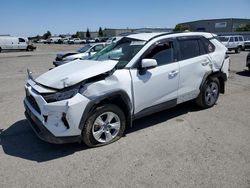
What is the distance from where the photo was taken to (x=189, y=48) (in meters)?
5.16

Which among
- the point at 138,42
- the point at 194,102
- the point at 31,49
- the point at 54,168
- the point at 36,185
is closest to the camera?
the point at 36,185

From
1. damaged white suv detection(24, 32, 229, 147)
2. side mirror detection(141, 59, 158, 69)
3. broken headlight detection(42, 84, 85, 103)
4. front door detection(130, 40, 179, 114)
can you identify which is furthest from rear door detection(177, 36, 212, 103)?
→ broken headlight detection(42, 84, 85, 103)

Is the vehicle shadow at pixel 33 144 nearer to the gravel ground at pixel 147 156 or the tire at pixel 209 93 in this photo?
the gravel ground at pixel 147 156

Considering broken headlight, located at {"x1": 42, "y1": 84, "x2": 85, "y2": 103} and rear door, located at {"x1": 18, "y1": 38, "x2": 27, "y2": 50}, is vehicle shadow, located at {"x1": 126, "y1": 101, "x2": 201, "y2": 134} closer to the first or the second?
broken headlight, located at {"x1": 42, "y1": 84, "x2": 85, "y2": 103}

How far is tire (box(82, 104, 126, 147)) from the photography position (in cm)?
378

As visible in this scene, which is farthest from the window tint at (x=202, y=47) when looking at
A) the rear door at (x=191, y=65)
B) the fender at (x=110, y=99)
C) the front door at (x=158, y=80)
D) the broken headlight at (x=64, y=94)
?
the broken headlight at (x=64, y=94)

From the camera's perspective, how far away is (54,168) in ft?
11.1

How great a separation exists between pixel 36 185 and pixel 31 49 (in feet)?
117

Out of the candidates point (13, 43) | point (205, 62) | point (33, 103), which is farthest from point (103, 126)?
point (13, 43)

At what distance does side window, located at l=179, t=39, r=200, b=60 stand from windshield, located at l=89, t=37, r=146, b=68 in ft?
3.24

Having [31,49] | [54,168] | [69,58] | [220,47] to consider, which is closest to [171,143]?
[54,168]

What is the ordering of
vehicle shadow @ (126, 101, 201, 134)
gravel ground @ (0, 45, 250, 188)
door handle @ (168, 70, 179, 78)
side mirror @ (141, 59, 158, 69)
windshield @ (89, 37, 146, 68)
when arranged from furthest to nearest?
vehicle shadow @ (126, 101, 201, 134)
door handle @ (168, 70, 179, 78)
windshield @ (89, 37, 146, 68)
side mirror @ (141, 59, 158, 69)
gravel ground @ (0, 45, 250, 188)

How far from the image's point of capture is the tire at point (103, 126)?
3783 millimetres

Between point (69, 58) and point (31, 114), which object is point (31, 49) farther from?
point (31, 114)
